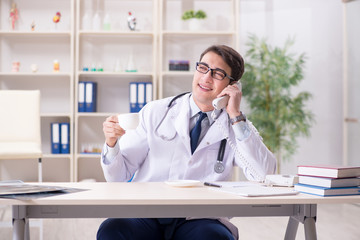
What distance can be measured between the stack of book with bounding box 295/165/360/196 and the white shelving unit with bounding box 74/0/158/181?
3786 millimetres

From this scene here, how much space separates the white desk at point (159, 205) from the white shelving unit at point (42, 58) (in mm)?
3850

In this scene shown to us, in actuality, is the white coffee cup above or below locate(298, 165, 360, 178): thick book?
above

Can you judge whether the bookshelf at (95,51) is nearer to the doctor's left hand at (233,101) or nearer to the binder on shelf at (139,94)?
the binder on shelf at (139,94)

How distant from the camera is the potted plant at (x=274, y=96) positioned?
204 inches

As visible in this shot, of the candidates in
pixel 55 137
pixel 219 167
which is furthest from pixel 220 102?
pixel 55 137

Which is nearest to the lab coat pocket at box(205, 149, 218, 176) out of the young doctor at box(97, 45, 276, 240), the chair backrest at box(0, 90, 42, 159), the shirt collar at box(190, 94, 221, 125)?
the young doctor at box(97, 45, 276, 240)

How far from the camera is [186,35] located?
531 centimetres

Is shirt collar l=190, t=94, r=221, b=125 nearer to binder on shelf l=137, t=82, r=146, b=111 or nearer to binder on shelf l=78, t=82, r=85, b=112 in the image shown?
binder on shelf l=137, t=82, r=146, b=111

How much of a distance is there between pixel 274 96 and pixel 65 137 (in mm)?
2188

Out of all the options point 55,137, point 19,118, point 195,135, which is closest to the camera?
point 195,135

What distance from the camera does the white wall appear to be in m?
5.54

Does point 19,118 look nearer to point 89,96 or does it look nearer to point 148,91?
point 89,96

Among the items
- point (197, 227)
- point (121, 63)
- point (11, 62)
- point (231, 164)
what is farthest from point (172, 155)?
point (11, 62)

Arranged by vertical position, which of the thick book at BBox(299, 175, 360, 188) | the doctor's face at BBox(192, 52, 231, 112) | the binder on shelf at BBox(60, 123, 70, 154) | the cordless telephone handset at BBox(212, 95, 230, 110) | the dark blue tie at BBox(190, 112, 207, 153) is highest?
the doctor's face at BBox(192, 52, 231, 112)
